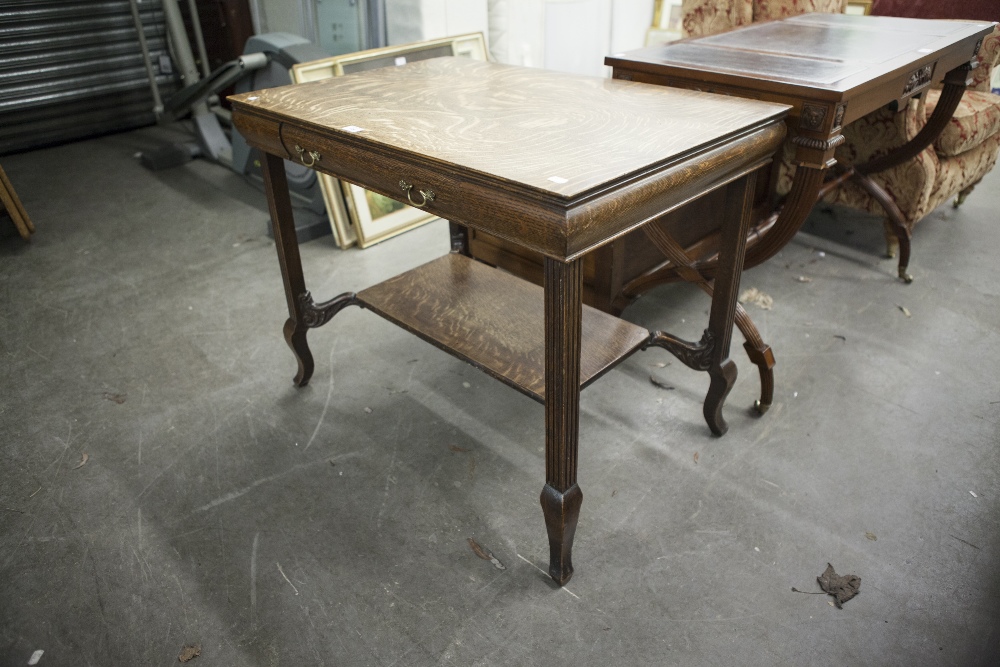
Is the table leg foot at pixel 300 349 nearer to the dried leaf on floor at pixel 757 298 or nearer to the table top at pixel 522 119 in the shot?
the table top at pixel 522 119

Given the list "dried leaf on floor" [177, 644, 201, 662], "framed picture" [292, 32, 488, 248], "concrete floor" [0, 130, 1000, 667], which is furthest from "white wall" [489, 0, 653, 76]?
"dried leaf on floor" [177, 644, 201, 662]

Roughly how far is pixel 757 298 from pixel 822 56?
3.48ft

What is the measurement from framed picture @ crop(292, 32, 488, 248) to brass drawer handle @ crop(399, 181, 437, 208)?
1801 mm

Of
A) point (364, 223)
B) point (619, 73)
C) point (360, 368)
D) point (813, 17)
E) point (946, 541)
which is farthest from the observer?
point (364, 223)

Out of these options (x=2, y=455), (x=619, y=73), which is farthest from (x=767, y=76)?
(x=2, y=455)

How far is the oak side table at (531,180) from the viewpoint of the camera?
1.26m

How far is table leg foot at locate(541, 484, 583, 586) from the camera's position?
154 centimetres

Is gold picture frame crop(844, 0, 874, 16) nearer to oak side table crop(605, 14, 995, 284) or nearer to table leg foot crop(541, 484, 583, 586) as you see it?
oak side table crop(605, 14, 995, 284)

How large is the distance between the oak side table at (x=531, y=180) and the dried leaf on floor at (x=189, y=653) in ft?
2.68

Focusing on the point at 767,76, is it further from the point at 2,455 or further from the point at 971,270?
the point at 2,455

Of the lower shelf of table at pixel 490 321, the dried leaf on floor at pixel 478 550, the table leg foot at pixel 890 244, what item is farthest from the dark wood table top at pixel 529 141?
the table leg foot at pixel 890 244

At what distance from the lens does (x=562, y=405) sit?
1.44m

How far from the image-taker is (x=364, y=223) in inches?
132

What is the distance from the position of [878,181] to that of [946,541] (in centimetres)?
183
